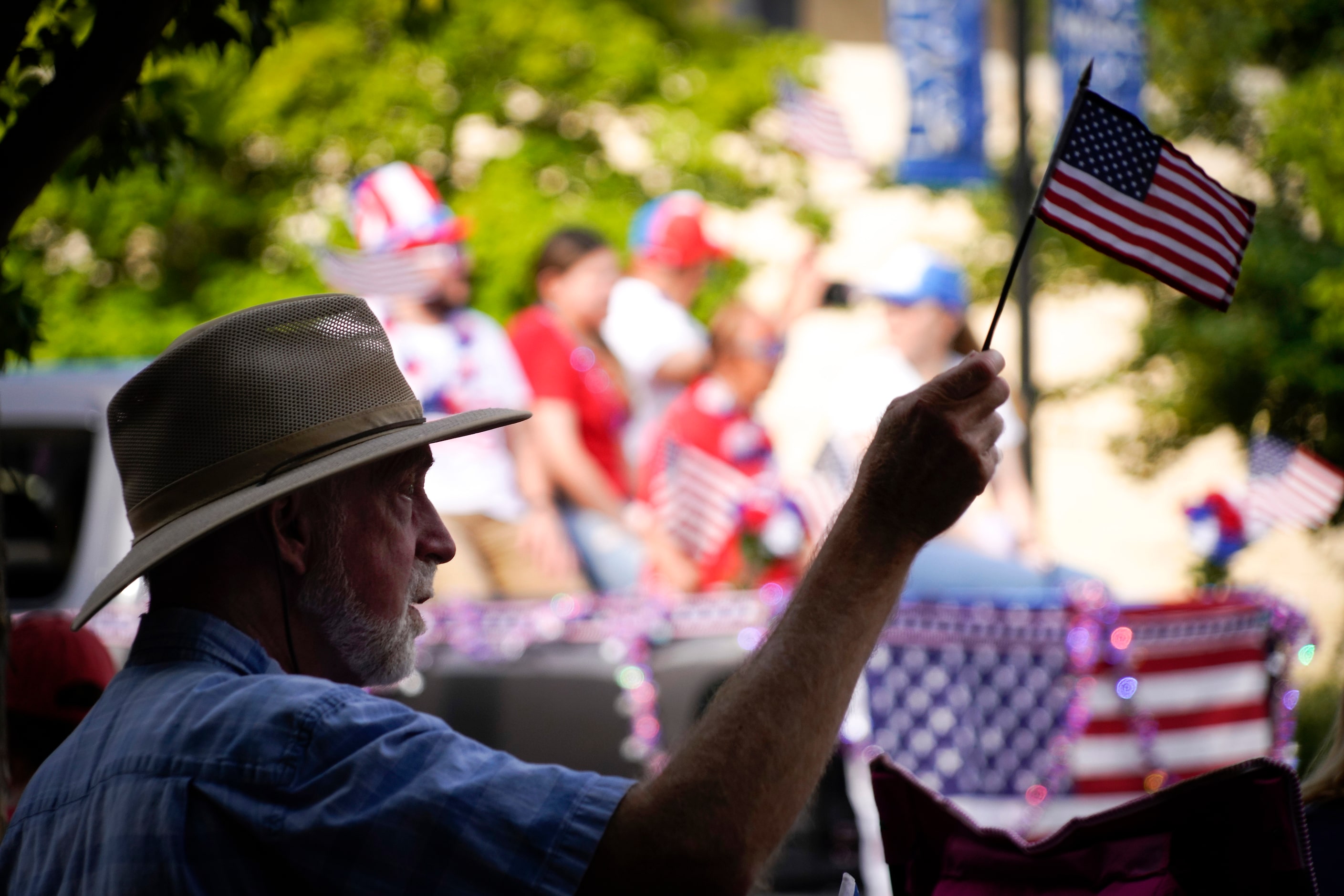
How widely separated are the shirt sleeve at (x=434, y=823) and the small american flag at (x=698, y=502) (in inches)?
209

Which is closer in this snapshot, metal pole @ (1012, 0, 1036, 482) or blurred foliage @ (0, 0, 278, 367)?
blurred foliage @ (0, 0, 278, 367)

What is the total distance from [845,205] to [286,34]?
13.2 meters

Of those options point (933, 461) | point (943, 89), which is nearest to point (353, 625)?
point (933, 461)

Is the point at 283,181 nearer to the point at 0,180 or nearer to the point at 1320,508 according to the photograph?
the point at 1320,508

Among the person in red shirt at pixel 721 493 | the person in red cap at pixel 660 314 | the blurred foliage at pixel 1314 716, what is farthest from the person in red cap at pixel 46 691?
the blurred foliage at pixel 1314 716

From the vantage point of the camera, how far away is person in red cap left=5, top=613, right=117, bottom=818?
280 cm

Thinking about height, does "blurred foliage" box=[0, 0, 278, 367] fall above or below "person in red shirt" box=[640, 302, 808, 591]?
above

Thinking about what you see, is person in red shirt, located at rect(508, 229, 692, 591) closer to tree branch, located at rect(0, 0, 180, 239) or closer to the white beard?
tree branch, located at rect(0, 0, 180, 239)

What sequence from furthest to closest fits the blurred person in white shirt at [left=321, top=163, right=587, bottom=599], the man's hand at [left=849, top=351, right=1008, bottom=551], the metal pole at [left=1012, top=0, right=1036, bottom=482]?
the metal pole at [left=1012, top=0, right=1036, bottom=482]
the blurred person in white shirt at [left=321, top=163, right=587, bottom=599]
the man's hand at [left=849, top=351, right=1008, bottom=551]

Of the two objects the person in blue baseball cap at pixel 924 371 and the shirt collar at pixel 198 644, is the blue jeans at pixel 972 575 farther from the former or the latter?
the shirt collar at pixel 198 644

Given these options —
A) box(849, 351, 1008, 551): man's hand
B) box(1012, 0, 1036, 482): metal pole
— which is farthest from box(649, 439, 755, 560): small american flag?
box(849, 351, 1008, 551): man's hand

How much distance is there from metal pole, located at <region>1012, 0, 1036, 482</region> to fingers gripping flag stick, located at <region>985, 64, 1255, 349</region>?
549 centimetres

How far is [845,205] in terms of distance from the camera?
52.2 feet

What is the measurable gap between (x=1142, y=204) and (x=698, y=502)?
4.57 m
